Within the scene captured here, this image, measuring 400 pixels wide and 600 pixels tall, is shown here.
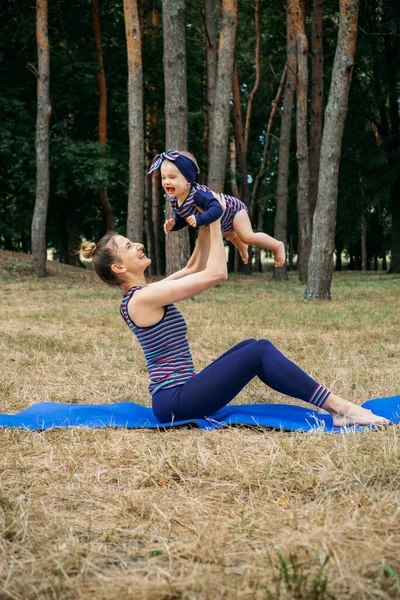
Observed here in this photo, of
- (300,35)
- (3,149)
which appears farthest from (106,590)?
(3,149)

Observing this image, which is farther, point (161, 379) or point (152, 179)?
point (152, 179)

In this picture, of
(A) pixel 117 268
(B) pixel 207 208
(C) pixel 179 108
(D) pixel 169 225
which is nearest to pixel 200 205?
(B) pixel 207 208

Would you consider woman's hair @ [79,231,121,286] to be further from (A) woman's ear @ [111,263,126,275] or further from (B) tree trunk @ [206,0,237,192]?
(B) tree trunk @ [206,0,237,192]

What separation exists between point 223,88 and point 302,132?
4.95 metres

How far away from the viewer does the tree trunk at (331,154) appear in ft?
40.6

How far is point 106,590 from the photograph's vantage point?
2.26 m

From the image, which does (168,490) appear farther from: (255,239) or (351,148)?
(351,148)

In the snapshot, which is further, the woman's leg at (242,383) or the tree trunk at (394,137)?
the tree trunk at (394,137)

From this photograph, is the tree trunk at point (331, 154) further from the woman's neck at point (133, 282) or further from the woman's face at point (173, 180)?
the woman's neck at point (133, 282)

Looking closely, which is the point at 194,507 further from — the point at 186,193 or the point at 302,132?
the point at 302,132

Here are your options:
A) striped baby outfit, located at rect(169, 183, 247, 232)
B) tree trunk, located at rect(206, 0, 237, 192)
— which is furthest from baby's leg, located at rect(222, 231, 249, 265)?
tree trunk, located at rect(206, 0, 237, 192)

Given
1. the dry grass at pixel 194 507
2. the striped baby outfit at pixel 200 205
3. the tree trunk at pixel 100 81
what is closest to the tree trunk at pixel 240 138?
the tree trunk at pixel 100 81

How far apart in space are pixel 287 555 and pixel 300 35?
17.4 metres

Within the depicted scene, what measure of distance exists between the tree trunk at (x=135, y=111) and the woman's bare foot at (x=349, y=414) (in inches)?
536
